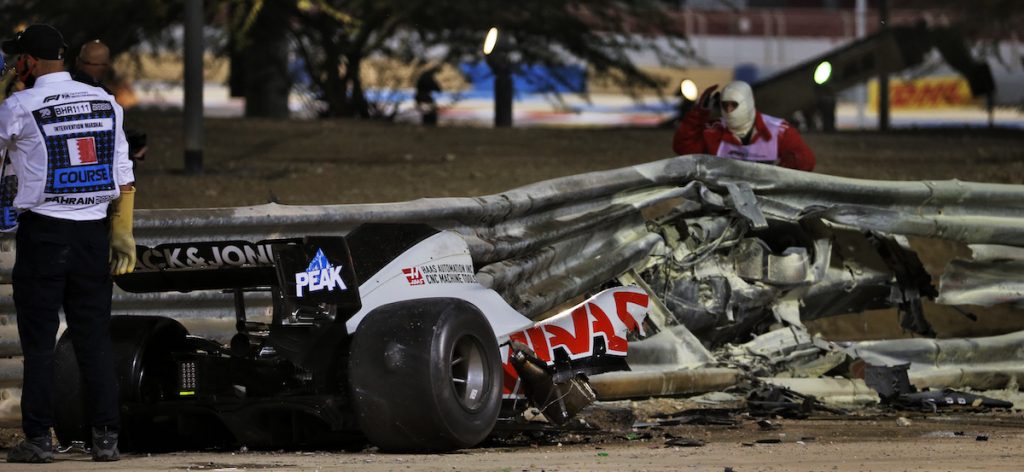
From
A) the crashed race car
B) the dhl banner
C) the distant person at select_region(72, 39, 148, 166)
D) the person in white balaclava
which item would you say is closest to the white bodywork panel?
the crashed race car

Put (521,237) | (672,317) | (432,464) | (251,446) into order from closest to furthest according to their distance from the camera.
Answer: (432,464) → (251,446) → (521,237) → (672,317)

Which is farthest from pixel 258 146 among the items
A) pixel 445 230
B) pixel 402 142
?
pixel 445 230

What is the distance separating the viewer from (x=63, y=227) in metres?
6.08

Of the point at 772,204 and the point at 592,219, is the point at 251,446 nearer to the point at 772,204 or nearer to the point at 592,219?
the point at 592,219

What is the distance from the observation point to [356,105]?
75.5 ft

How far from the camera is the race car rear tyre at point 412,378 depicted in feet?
20.1

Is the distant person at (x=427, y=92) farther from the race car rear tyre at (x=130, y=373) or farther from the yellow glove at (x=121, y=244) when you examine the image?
the yellow glove at (x=121, y=244)

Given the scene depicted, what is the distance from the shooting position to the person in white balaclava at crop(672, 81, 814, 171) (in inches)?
389

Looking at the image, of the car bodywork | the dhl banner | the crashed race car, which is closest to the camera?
the crashed race car

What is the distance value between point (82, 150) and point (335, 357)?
4.10 ft

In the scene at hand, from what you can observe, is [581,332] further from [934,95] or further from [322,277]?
[934,95]

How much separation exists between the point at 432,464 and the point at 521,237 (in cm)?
234

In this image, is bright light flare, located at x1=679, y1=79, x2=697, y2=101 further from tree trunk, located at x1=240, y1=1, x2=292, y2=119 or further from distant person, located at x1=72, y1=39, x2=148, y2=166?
tree trunk, located at x1=240, y1=1, x2=292, y2=119

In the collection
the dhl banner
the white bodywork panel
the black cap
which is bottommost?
the white bodywork panel
